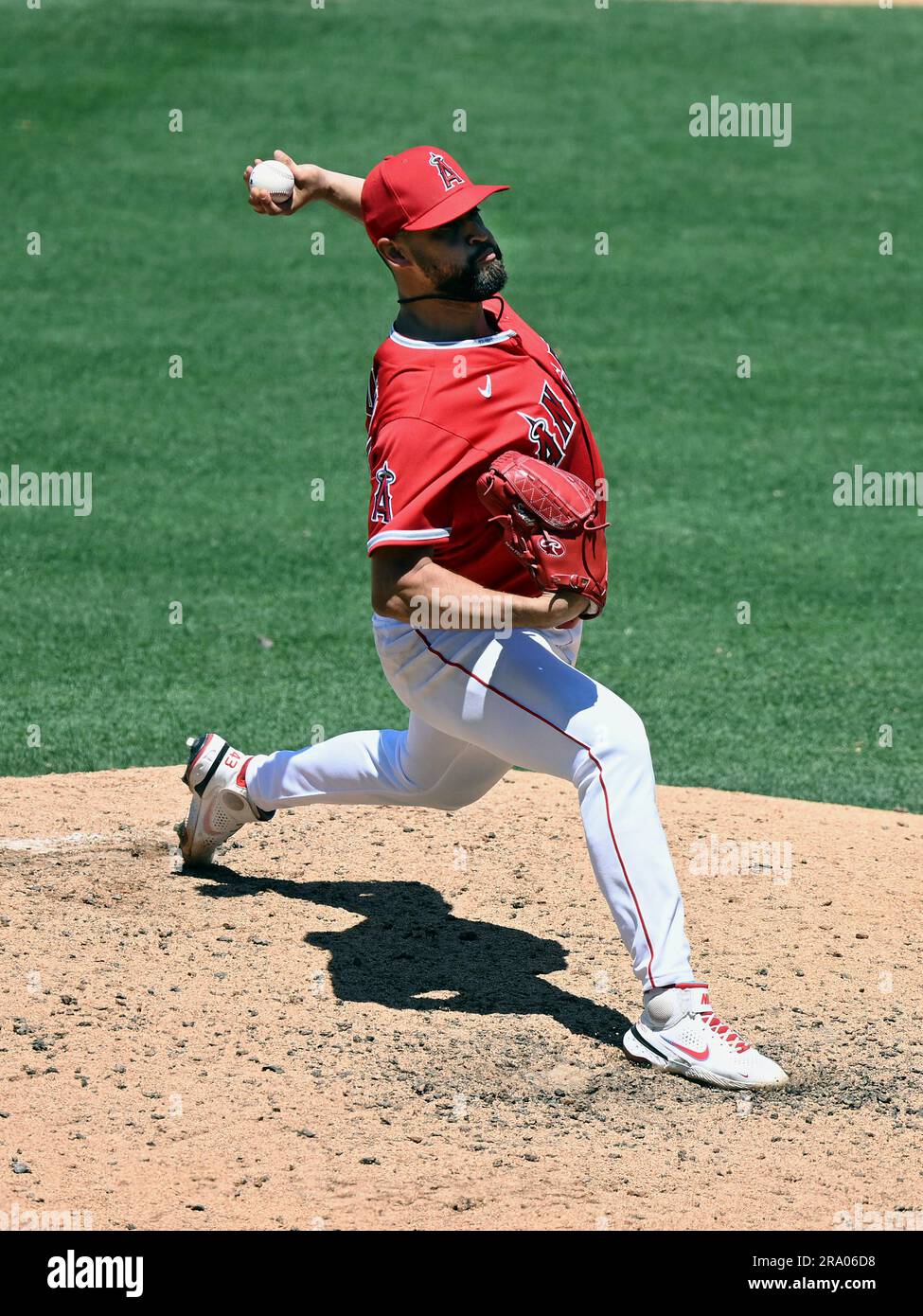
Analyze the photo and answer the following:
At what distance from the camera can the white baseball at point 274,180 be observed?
4.88m

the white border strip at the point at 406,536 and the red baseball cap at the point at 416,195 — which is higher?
the red baseball cap at the point at 416,195

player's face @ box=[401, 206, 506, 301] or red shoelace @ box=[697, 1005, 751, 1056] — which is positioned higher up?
player's face @ box=[401, 206, 506, 301]

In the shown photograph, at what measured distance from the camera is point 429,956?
4949 mm

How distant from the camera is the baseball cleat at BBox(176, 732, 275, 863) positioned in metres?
5.22

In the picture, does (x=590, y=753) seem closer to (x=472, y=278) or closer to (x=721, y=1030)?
(x=721, y=1030)

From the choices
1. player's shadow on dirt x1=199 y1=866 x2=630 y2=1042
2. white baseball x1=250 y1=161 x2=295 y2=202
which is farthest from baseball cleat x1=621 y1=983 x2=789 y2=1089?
white baseball x1=250 y1=161 x2=295 y2=202

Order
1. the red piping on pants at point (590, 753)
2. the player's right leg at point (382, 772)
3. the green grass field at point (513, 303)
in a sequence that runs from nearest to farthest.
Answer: the red piping on pants at point (590, 753) < the player's right leg at point (382, 772) < the green grass field at point (513, 303)

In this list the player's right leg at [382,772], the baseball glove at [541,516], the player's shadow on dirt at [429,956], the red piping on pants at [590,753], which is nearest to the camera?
the baseball glove at [541,516]

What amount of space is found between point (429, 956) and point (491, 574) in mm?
1249

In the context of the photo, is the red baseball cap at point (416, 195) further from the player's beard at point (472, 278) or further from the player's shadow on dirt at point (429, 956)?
the player's shadow on dirt at point (429, 956)

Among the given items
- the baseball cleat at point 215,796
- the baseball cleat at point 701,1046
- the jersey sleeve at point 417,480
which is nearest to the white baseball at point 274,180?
the jersey sleeve at point 417,480

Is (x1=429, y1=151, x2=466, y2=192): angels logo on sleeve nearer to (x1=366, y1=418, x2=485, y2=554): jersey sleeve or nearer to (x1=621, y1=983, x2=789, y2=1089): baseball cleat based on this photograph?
(x1=366, y1=418, x2=485, y2=554): jersey sleeve

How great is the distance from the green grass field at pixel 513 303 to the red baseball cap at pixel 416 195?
315cm

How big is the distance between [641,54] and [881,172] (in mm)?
3657
